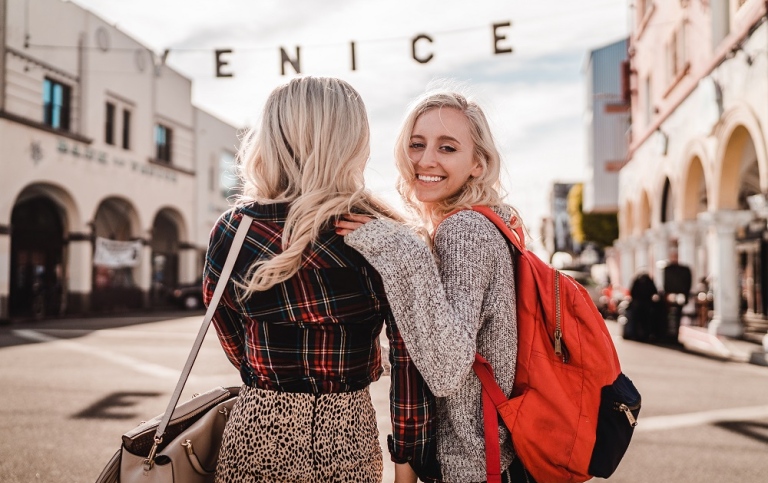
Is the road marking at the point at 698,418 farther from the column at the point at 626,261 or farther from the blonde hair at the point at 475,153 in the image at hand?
the column at the point at 626,261

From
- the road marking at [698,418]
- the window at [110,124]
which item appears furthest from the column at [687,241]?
the window at [110,124]

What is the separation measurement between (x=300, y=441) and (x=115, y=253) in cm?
2342

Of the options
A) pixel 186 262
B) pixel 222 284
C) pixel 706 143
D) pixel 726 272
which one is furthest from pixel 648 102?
pixel 222 284

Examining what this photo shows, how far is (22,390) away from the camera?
693 centimetres

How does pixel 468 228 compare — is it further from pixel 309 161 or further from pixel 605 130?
pixel 605 130

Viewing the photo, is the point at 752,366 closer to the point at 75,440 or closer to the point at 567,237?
the point at 75,440

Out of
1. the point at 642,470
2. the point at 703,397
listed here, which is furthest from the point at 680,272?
the point at 642,470

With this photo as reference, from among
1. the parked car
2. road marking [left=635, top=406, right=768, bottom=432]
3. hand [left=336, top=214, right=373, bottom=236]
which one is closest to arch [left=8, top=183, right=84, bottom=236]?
the parked car

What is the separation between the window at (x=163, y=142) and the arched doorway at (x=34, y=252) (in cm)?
624

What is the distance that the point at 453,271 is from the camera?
1.67m

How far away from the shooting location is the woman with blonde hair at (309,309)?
162 cm

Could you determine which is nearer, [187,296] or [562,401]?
[562,401]

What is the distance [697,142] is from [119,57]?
66.2 ft

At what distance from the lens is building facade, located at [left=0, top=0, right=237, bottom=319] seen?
60.5 feet
